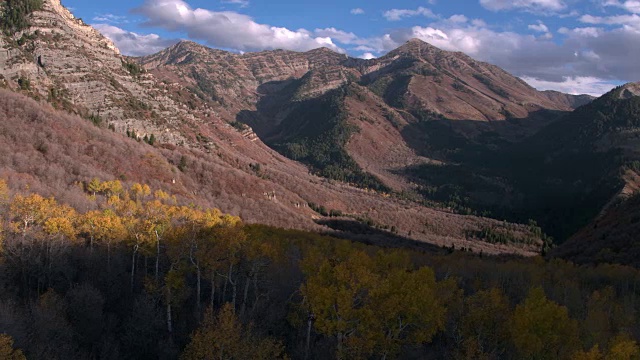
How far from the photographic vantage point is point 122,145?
115500 millimetres

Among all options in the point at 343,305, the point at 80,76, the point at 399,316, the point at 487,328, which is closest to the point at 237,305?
the point at 343,305

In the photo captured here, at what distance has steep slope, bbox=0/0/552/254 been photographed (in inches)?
3620

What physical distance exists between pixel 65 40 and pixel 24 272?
5605 inches

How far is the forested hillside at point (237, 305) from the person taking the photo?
3014cm

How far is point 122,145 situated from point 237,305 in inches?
3315

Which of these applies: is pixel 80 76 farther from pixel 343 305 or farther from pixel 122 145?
pixel 343 305

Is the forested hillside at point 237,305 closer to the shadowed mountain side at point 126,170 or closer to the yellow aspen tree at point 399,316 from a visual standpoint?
the yellow aspen tree at point 399,316

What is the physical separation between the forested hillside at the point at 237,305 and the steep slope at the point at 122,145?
85.8 feet

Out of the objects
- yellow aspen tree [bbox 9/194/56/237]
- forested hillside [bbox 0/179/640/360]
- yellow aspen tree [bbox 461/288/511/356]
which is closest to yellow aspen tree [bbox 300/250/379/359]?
forested hillside [bbox 0/179/640/360]

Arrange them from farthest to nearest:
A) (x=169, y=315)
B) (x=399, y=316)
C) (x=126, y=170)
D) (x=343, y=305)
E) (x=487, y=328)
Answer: (x=126, y=170) < (x=169, y=315) < (x=487, y=328) < (x=399, y=316) < (x=343, y=305)

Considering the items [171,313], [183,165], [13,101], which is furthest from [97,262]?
[183,165]

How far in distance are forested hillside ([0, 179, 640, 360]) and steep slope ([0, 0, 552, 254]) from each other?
85.8 feet

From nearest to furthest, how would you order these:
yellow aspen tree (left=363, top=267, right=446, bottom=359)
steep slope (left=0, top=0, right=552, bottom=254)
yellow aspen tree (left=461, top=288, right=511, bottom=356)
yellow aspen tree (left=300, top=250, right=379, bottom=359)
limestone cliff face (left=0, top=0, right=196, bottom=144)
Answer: yellow aspen tree (left=300, top=250, right=379, bottom=359), yellow aspen tree (left=363, top=267, right=446, bottom=359), yellow aspen tree (left=461, top=288, right=511, bottom=356), steep slope (left=0, top=0, right=552, bottom=254), limestone cliff face (left=0, top=0, right=196, bottom=144)

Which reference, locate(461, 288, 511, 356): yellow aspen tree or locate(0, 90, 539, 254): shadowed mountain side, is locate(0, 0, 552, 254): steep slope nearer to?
locate(0, 90, 539, 254): shadowed mountain side
